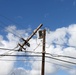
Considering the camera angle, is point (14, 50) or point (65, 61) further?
point (65, 61)

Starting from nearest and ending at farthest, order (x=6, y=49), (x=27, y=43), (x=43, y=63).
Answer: (x=6, y=49), (x=43, y=63), (x=27, y=43)

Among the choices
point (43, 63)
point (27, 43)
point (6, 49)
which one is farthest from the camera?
point (27, 43)

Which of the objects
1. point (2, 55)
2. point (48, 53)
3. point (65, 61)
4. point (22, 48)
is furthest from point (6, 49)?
point (65, 61)

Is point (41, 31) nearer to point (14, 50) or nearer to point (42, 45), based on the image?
point (42, 45)

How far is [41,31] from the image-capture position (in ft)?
113

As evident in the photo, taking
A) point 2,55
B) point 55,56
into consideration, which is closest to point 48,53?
point 55,56

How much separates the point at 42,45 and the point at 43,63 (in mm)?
2669

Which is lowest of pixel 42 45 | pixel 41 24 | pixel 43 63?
pixel 43 63

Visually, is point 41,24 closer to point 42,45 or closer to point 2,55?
point 42,45

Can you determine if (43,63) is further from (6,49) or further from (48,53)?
(6,49)

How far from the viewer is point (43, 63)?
32.0m

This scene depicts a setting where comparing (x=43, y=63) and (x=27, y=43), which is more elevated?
(x=27, y=43)

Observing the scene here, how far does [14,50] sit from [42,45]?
3684 millimetres

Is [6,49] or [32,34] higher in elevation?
[32,34]
